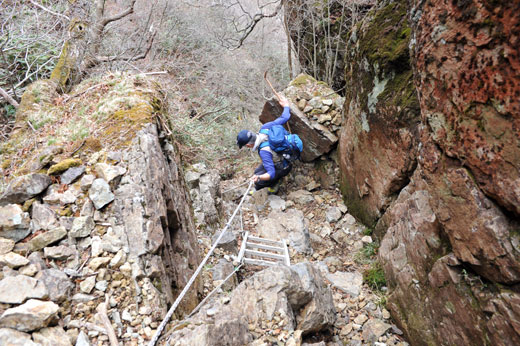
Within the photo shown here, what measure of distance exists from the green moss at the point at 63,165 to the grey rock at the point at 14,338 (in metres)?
1.55

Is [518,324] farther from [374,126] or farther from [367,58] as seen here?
[367,58]

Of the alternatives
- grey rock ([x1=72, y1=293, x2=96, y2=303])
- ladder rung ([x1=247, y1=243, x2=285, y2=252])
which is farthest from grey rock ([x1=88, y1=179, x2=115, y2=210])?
ladder rung ([x1=247, y1=243, x2=285, y2=252])

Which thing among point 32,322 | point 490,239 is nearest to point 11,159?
point 32,322

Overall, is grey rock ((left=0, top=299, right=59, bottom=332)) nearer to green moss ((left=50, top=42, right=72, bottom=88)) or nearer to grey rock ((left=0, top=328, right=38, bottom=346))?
grey rock ((left=0, top=328, right=38, bottom=346))

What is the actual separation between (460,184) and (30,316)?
323 cm

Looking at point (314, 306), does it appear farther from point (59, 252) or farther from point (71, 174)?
point (71, 174)

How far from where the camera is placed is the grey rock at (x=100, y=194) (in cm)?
261

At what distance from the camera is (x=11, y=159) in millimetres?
3418

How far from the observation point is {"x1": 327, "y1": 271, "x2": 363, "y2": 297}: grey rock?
4496 mm

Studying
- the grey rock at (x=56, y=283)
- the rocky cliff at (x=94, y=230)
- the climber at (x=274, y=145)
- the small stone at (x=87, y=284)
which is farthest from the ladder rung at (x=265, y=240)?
the grey rock at (x=56, y=283)

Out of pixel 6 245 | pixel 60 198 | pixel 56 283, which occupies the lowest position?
pixel 56 283

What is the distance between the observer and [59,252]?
2264 millimetres

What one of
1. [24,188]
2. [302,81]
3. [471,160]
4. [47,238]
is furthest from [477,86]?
[302,81]

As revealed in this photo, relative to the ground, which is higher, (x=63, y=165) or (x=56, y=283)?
(x=63, y=165)
